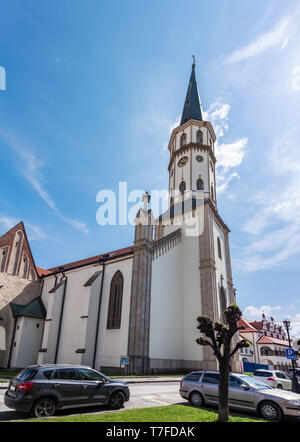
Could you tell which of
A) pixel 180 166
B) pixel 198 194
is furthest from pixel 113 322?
pixel 180 166

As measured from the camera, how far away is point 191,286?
94.7ft

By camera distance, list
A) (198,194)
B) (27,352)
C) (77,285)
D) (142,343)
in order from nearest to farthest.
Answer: (142,343)
(27,352)
(77,285)
(198,194)

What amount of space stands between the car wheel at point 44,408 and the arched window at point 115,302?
1666 centimetres

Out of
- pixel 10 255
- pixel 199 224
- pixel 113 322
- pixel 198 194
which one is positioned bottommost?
pixel 113 322

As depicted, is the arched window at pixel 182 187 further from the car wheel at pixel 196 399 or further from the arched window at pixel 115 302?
the car wheel at pixel 196 399

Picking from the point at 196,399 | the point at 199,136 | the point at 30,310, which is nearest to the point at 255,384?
the point at 196,399

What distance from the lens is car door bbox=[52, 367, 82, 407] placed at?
8281 millimetres

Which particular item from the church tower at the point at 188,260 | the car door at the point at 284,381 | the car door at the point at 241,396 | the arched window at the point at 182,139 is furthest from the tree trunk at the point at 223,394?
the arched window at the point at 182,139

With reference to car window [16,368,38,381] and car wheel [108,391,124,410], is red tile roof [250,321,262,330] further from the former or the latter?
car window [16,368,38,381]

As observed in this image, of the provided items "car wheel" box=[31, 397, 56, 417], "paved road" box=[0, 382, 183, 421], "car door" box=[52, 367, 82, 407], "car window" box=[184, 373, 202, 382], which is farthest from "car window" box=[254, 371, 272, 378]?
"car wheel" box=[31, 397, 56, 417]

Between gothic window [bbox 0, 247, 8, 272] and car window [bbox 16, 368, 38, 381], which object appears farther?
gothic window [bbox 0, 247, 8, 272]

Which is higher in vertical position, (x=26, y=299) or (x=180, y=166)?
(x=180, y=166)
